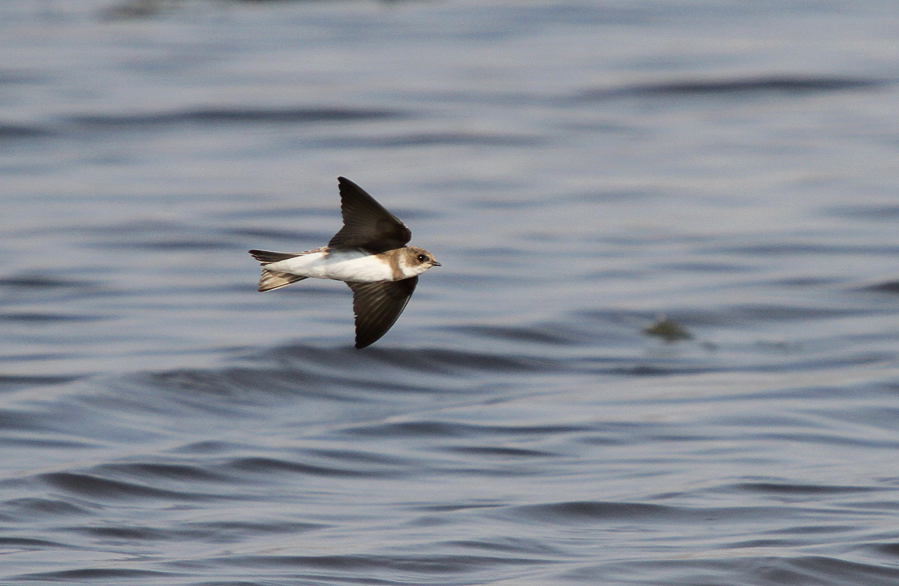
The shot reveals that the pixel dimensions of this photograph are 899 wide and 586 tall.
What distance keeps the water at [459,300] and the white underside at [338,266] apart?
10.1 ft

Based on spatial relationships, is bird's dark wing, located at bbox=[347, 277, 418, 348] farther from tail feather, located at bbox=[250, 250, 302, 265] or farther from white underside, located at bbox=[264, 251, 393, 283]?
tail feather, located at bbox=[250, 250, 302, 265]

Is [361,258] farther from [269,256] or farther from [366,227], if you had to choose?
[269,256]

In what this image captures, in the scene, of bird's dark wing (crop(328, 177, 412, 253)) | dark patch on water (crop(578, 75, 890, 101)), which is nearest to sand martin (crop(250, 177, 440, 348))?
bird's dark wing (crop(328, 177, 412, 253))

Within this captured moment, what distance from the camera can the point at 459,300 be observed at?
1658 cm

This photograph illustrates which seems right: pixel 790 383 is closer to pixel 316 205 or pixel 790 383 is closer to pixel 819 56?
pixel 316 205

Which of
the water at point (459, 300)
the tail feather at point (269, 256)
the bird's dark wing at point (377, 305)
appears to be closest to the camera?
Result: the tail feather at point (269, 256)

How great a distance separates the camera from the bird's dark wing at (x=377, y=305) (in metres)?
5.82

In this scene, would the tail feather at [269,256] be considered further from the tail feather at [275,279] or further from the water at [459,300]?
the water at [459,300]

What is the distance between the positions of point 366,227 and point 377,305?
1.55ft

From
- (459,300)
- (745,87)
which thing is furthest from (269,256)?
(745,87)

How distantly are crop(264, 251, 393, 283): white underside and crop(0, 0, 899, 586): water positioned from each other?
3.07 metres

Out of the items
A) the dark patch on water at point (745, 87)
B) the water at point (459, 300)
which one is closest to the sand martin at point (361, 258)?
the water at point (459, 300)

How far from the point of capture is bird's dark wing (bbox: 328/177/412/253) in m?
5.43

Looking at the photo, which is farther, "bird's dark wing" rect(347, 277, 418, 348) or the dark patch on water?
the dark patch on water
